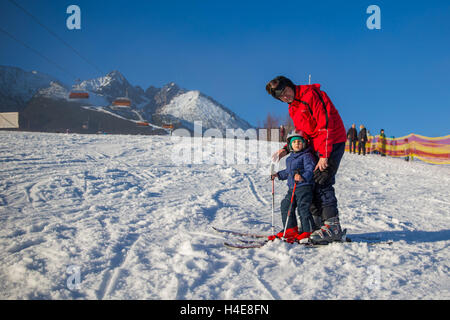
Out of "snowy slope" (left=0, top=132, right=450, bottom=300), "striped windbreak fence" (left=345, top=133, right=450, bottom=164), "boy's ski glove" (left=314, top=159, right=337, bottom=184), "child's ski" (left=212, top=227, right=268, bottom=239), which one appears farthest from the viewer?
"striped windbreak fence" (left=345, top=133, right=450, bottom=164)

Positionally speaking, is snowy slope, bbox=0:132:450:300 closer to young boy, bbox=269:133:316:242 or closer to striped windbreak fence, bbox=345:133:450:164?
young boy, bbox=269:133:316:242

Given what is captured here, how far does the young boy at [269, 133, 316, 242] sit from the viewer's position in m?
3.13

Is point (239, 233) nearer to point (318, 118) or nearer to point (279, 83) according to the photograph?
point (318, 118)

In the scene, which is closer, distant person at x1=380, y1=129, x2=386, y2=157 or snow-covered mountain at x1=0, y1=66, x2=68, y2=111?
distant person at x1=380, y1=129, x2=386, y2=157

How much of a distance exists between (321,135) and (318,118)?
0.19m

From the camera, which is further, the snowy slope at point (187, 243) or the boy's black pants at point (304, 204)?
the boy's black pants at point (304, 204)

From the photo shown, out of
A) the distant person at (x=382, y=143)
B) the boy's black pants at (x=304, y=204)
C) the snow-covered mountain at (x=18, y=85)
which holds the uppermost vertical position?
the snow-covered mountain at (x=18, y=85)

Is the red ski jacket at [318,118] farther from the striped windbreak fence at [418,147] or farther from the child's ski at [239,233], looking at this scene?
the striped windbreak fence at [418,147]

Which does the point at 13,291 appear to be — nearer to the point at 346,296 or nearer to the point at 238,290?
the point at 238,290

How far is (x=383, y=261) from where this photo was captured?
2.78m

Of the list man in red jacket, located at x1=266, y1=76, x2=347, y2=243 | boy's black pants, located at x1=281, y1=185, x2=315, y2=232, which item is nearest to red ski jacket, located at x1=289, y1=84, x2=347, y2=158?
man in red jacket, located at x1=266, y1=76, x2=347, y2=243

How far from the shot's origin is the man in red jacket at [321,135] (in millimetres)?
3027

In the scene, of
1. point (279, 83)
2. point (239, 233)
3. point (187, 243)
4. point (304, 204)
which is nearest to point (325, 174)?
point (304, 204)

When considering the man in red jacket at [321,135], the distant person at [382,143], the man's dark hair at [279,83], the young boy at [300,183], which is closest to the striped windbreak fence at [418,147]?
the distant person at [382,143]
